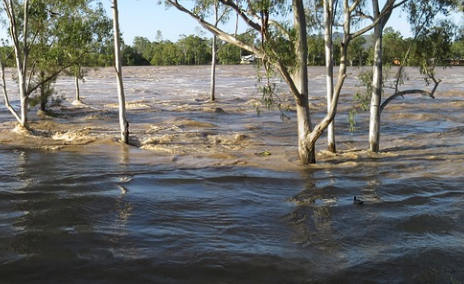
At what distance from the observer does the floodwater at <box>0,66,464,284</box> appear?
6164mm

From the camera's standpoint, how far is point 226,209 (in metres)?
8.79

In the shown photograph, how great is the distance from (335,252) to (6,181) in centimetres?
736

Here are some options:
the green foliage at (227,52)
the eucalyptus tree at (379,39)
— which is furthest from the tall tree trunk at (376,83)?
the green foliage at (227,52)

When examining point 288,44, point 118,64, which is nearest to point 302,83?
point 288,44

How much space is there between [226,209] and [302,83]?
13.7ft

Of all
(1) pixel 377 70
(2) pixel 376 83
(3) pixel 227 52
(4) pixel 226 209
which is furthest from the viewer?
(3) pixel 227 52

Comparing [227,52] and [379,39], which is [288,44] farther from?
[227,52]

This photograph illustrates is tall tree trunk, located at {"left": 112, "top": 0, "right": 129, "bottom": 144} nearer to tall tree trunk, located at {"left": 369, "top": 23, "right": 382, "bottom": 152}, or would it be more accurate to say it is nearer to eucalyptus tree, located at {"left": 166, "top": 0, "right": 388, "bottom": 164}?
eucalyptus tree, located at {"left": 166, "top": 0, "right": 388, "bottom": 164}

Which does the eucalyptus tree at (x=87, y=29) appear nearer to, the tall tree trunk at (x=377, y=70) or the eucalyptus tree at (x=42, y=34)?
the eucalyptus tree at (x=42, y=34)

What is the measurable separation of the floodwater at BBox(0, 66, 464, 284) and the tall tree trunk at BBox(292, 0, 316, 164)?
44cm

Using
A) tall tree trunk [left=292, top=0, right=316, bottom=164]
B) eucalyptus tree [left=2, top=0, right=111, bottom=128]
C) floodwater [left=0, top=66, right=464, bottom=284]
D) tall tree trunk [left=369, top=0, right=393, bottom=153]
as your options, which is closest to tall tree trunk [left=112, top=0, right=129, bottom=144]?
floodwater [left=0, top=66, right=464, bottom=284]

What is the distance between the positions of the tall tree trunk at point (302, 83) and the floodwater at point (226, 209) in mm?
441

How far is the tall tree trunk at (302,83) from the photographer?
11.1 metres

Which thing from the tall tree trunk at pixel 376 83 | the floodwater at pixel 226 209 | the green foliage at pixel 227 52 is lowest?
the floodwater at pixel 226 209
